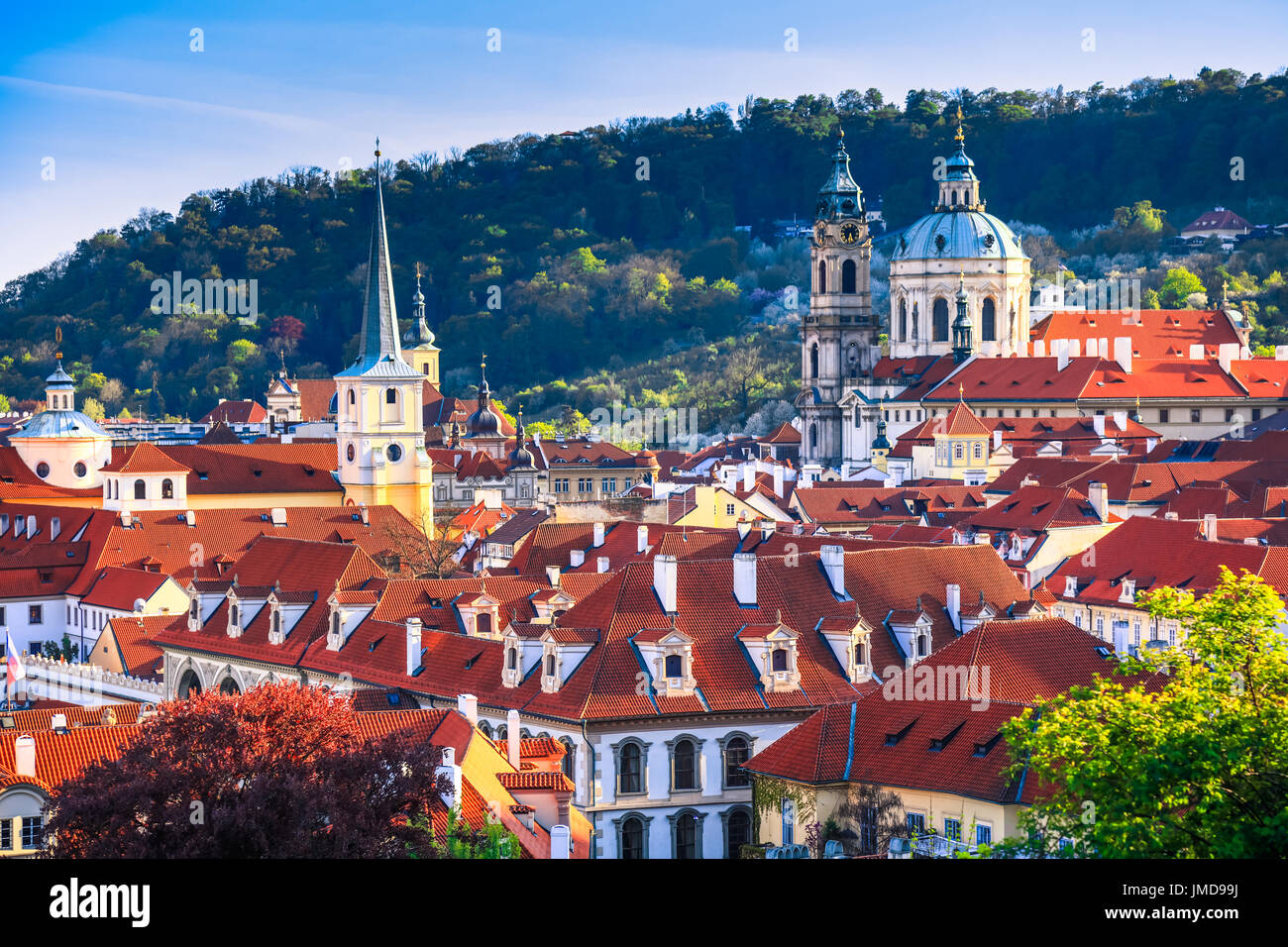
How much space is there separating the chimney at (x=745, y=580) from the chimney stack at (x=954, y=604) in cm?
524

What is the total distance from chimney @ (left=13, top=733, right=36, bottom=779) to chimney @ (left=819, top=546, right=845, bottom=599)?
18162 millimetres

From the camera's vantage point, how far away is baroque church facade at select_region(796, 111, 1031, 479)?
138 metres

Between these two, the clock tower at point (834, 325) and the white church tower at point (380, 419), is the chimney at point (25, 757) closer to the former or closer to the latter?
the white church tower at point (380, 419)

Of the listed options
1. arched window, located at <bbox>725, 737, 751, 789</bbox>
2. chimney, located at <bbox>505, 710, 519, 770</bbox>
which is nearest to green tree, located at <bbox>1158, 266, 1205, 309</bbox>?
arched window, located at <bbox>725, 737, 751, 789</bbox>

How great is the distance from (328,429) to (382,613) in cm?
10267

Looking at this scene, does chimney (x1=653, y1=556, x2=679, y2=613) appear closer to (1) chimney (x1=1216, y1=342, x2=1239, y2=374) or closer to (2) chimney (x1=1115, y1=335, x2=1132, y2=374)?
(2) chimney (x1=1115, y1=335, x2=1132, y2=374)

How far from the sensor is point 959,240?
14238 cm

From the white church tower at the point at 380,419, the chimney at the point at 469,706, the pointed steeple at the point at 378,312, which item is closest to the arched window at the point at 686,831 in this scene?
the chimney at the point at 469,706

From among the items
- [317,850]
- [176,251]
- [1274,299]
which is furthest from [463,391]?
[317,850]

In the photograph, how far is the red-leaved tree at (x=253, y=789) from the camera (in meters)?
21.2

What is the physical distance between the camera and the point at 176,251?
17638 centimetres

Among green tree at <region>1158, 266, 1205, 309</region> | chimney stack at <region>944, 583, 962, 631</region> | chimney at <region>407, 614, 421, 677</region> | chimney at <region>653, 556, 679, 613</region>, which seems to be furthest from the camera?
green tree at <region>1158, 266, 1205, 309</region>

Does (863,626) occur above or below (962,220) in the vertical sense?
below
